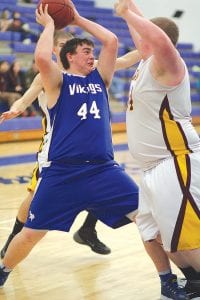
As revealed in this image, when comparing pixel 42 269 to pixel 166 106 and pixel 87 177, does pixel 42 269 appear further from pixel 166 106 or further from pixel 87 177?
pixel 166 106

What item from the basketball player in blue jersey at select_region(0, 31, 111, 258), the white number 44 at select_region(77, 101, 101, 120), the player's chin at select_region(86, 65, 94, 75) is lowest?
the basketball player in blue jersey at select_region(0, 31, 111, 258)

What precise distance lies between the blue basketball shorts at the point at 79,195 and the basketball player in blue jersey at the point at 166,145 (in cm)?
50

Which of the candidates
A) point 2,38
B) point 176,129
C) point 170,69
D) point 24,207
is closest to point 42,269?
point 24,207

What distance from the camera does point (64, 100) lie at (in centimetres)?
391

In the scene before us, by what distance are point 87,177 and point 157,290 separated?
0.90 m

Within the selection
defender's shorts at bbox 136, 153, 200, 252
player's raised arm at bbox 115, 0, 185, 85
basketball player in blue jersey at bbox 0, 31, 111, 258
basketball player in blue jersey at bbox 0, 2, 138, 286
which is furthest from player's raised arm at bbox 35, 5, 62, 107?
defender's shorts at bbox 136, 153, 200, 252

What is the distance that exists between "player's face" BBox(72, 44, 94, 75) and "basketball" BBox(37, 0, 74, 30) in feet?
0.68

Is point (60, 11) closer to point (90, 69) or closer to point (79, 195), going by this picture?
point (90, 69)

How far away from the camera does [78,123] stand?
12.9 feet

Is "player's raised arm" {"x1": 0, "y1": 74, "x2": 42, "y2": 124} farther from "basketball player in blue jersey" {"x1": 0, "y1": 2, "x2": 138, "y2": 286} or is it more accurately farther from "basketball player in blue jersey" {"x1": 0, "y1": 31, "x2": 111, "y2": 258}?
"basketball player in blue jersey" {"x1": 0, "y1": 2, "x2": 138, "y2": 286}

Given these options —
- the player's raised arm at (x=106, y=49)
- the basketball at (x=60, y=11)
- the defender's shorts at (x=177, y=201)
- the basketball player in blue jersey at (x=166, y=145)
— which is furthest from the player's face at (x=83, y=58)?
the defender's shorts at (x=177, y=201)

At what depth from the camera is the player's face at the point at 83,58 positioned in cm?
405

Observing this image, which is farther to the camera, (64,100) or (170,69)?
(64,100)

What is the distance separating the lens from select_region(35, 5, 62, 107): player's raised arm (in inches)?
147
